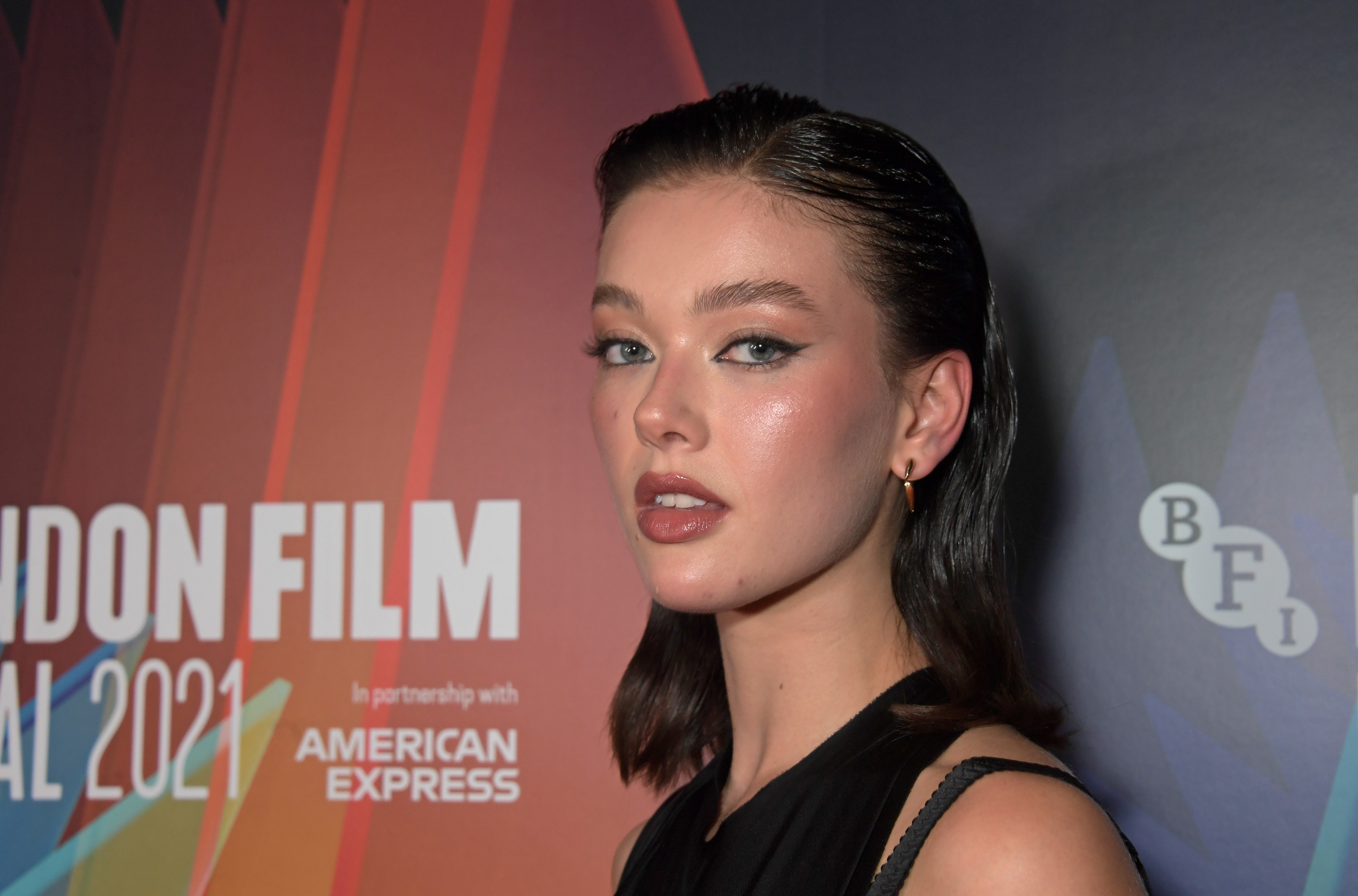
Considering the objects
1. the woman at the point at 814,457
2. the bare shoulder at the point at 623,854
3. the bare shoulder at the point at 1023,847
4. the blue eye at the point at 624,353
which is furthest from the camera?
the bare shoulder at the point at 623,854

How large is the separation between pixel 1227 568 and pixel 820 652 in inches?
31.2

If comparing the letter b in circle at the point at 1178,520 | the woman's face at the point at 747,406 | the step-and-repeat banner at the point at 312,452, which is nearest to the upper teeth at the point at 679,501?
the woman's face at the point at 747,406

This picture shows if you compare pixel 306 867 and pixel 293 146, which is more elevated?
pixel 293 146

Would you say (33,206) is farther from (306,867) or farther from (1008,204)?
(1008,204)

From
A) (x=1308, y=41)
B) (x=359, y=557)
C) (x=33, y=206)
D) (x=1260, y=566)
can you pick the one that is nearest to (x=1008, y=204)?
(x=1308, y=41)

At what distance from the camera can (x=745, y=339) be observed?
96cm

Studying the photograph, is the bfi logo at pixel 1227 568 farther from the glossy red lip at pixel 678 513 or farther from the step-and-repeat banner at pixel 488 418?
Answer: the glossy red lip at pixel 678 513

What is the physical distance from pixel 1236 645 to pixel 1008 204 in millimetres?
707

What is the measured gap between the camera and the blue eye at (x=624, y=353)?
3.43 ft

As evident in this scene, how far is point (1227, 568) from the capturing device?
59.4 inches

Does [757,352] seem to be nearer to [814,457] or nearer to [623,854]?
[814,457]

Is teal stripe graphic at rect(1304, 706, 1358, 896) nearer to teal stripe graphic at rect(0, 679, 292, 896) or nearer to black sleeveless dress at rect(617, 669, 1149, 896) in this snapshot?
black sleeveless dress at rect(617, 669, 1149, 896)

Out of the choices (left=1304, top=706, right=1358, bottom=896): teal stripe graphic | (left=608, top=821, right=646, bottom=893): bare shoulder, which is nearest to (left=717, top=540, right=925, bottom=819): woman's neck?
(left=608, top=821, right=646, bottom=893): bare shoulder

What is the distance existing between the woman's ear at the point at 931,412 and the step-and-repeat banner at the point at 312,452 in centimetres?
76
